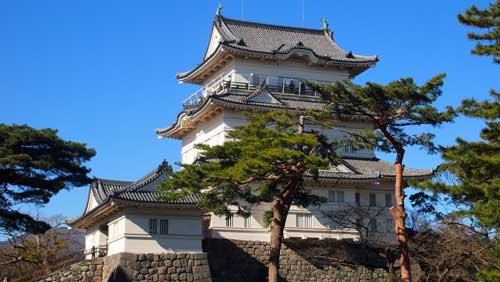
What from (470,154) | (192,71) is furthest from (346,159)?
(470,154)

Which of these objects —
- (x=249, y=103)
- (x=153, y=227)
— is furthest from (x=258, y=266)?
(x=249, y=103)

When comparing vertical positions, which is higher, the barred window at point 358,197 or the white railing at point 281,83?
the white railing at point 281,83

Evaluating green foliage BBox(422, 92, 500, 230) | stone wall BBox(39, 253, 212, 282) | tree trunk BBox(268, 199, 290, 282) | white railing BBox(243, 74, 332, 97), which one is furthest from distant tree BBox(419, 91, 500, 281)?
white railing BBox(243, 74, 332, 97)

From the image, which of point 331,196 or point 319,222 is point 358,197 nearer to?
point 331,196

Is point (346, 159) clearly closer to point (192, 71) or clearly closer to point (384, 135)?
point (192, 71)

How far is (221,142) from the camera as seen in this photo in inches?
1058

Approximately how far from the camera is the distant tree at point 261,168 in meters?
17.9

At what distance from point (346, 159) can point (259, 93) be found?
474 cm

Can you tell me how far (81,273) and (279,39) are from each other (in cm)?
1536

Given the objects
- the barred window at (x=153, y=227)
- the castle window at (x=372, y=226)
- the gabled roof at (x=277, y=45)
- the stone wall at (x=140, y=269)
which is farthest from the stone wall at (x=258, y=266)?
the gabled roof at (x=277, y=45)

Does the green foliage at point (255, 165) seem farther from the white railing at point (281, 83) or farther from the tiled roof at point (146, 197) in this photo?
the white railing at point (281, 83)

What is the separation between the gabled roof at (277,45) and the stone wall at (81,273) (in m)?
11.3

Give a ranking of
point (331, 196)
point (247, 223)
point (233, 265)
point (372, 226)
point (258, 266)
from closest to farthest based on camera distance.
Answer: point (233, 265)
point (258, 266)
point (247, 223)
point (331, 196)
point (372, 226)

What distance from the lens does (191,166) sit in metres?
18.5
